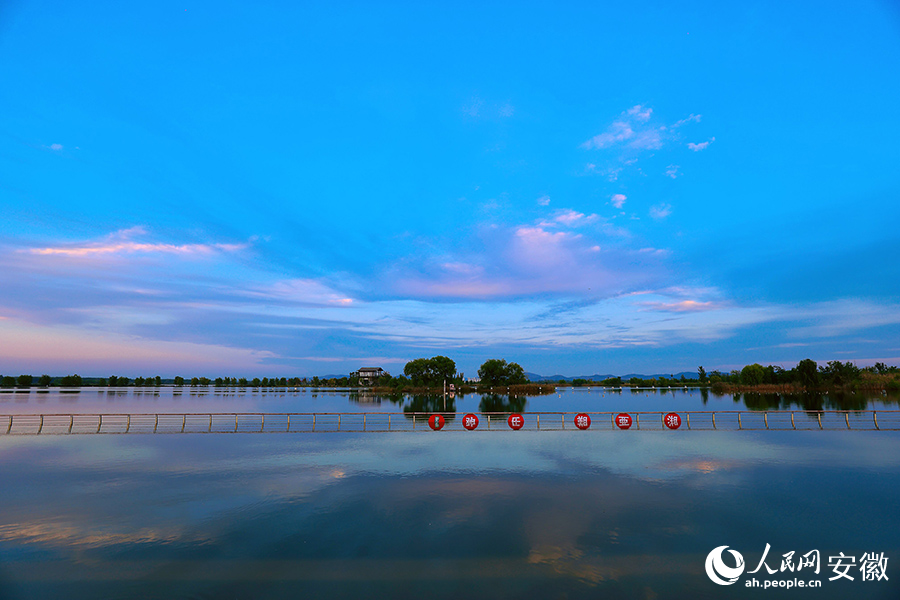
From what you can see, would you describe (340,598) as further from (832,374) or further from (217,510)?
(832,374)

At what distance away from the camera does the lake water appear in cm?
1338

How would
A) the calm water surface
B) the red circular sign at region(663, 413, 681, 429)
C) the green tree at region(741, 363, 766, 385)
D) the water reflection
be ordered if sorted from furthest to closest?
the green tree at region(741, 363, 766, 385) < the calm water surface < the red circular sign at region(663, 413, 681, 429) < the water reflection

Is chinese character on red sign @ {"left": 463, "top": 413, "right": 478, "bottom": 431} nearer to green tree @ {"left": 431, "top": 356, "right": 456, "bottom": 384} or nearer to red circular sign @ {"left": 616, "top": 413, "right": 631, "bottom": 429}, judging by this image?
red circular sign @ {"left": 616, "top": 413, "right": 631, "bottom": 429}

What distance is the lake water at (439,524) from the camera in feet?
43.9

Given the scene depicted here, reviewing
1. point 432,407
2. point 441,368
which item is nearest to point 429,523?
point 432,407

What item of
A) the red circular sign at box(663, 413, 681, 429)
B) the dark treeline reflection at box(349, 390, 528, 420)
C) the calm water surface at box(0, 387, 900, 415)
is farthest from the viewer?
the dark treeline reflection at box(349, 390, 528, 420)

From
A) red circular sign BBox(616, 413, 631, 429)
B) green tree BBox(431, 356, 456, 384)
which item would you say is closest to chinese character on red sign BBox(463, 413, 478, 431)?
red circular sign BBox(616, 413, 631, 429)

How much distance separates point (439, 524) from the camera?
18359mm

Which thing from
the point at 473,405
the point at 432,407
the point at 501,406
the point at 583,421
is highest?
the point at 583,421

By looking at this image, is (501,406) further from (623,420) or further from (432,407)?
(623,420)

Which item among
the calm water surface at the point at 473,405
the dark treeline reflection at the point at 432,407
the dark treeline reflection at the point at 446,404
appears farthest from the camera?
the dark treeline reflection at the point at 446,404

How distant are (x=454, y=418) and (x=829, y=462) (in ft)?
160

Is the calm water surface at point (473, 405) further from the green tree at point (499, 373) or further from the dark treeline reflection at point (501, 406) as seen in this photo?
the green tree at point (499, 373)

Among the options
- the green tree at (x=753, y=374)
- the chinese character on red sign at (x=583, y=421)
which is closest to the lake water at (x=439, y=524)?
the chinese character on red sign at (x=583, y=421)
